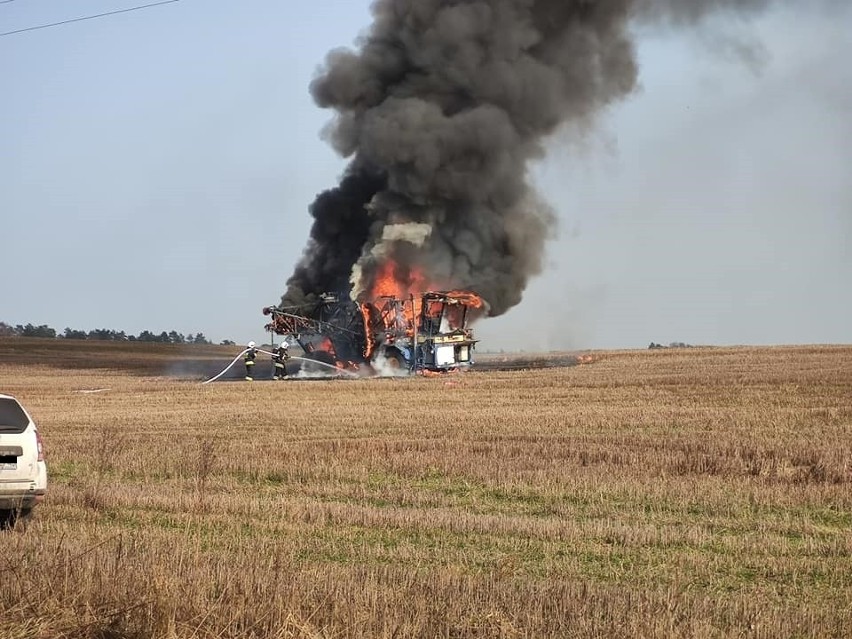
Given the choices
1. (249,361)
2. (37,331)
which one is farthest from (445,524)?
(37,331)

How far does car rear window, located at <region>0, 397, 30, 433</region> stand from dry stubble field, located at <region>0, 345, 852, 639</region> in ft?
3.42

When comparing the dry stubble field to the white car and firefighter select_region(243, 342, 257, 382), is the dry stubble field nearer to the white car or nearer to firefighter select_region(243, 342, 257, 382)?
the white car

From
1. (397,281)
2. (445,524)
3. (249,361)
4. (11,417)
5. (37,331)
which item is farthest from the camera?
(37,331)

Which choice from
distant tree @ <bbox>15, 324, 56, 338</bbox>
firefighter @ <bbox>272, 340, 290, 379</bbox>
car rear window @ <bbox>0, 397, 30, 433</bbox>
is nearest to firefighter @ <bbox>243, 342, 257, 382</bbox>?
firefighter @ <bbox>272, 340, 290, 379</bbox>

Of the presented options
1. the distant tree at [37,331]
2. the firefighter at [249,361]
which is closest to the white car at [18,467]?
the firefighter at [249,361]

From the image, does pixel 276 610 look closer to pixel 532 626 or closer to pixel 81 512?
pixel 532 626

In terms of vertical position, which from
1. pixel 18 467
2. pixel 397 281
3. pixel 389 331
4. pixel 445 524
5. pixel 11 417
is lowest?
pixel 445 524

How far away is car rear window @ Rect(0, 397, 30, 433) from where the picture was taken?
10602 mm

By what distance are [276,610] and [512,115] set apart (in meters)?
43.0

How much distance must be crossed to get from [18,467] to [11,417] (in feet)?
1.99

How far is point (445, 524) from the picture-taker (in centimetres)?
1025

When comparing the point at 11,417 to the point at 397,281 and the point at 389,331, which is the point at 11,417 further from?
the point at 397,281

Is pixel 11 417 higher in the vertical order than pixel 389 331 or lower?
lower

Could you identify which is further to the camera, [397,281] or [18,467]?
[397,281]
